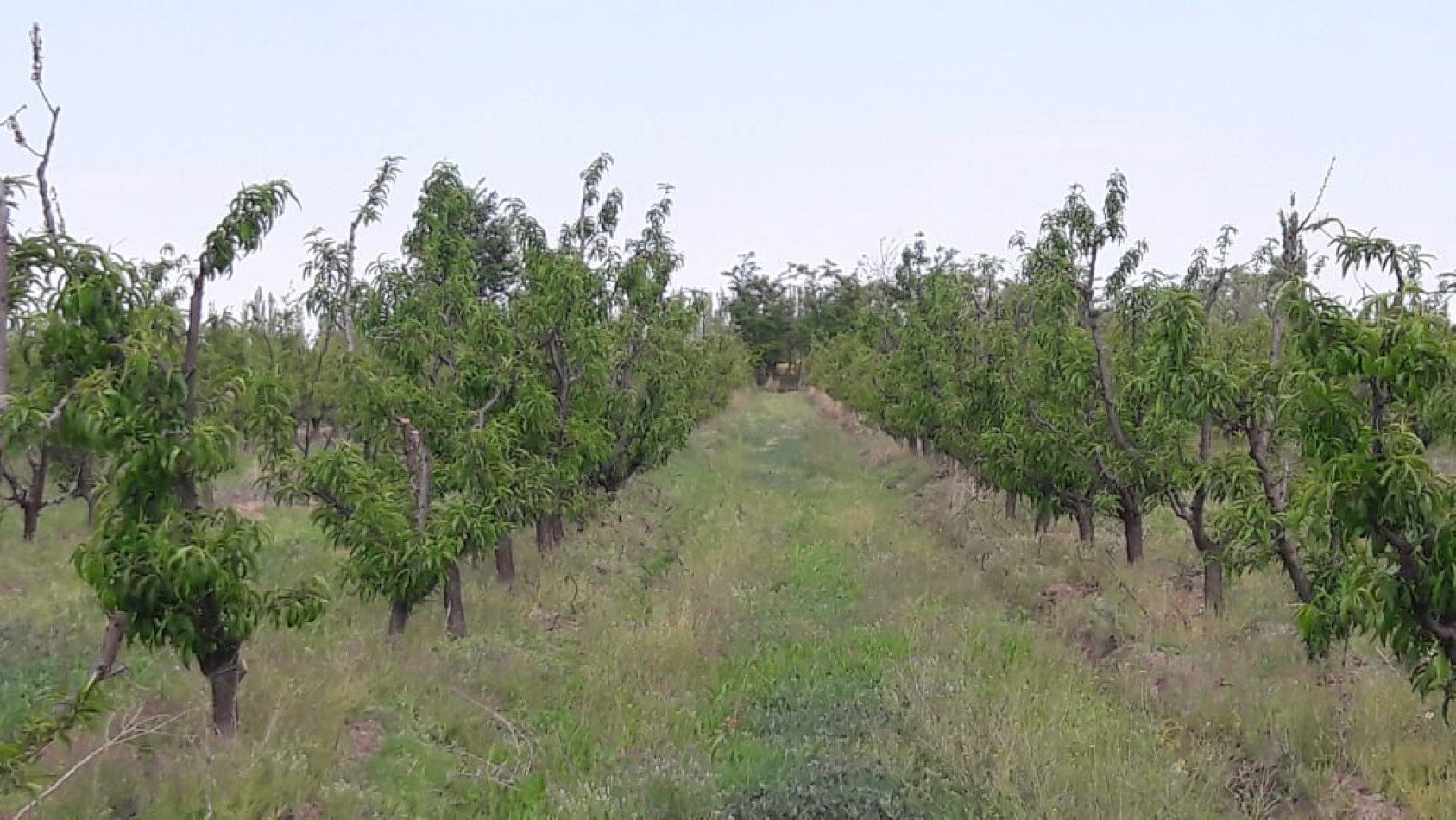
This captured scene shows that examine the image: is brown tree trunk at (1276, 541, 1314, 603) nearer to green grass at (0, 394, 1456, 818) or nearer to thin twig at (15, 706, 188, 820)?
green grass at (0, 394, 1456, 818)

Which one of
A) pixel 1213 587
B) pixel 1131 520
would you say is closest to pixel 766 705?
pixel 1213 587

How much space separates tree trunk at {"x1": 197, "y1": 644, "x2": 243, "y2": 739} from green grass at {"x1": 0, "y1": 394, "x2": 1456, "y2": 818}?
0.15 metres

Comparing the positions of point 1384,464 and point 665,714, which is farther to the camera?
point 665,714

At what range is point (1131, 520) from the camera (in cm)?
1166

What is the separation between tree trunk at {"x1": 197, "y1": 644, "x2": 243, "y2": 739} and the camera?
18.1ft

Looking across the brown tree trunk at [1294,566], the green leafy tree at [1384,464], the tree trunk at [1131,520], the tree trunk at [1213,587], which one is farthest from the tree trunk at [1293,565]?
the tree trunk at [1131,520]

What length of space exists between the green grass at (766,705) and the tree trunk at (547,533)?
3.91 feet

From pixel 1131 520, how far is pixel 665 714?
24.2 feet

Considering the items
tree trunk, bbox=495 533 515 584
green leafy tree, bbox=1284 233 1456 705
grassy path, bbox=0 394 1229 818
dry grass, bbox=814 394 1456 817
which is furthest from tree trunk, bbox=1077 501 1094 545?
green leafy tree, bbox=1284 233 1456 705

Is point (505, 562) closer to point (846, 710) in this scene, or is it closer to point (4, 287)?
point (846, 710)

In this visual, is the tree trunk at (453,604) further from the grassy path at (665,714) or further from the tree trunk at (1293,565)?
the tree trunk at (1293,565)

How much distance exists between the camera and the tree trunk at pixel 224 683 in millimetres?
5520

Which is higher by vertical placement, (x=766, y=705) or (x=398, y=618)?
(x=398, y=618)

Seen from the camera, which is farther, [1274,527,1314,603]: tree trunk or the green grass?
[1274,527,1314,603]: tree trunk
